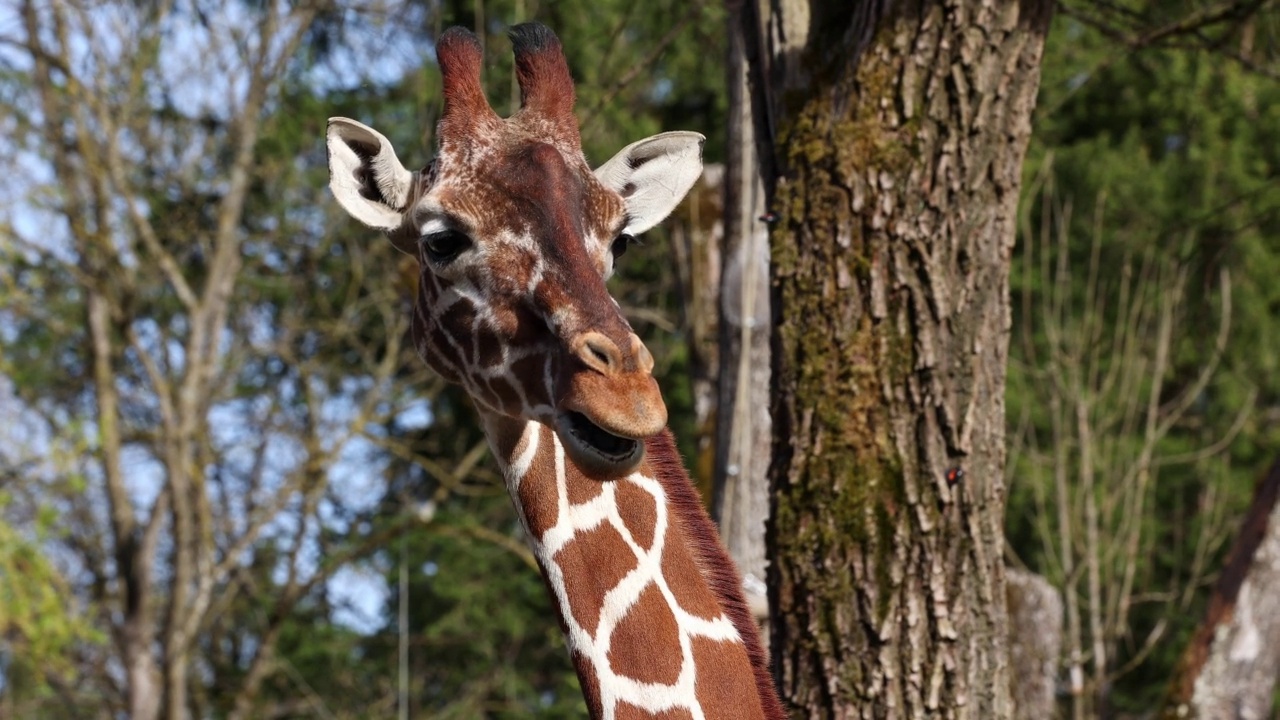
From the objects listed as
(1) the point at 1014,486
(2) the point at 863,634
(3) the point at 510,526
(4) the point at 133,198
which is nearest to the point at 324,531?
(3) the point at 510,526

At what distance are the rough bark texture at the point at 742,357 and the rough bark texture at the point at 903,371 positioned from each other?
168 centimetres

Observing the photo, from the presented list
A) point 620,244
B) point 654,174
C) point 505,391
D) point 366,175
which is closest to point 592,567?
point 505,391

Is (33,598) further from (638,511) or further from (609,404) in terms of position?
(609,404)

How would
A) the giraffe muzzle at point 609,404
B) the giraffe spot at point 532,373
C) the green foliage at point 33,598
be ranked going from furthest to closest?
the green foliage at point 33,598
the giraffe spot at point 532,373
the giraffe muzzle at point 609,404

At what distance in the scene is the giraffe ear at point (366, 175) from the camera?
325cm

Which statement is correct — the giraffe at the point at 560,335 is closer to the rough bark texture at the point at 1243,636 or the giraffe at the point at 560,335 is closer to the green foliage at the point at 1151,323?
the rough bark texture at the point at 1243,636

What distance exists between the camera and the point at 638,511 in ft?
10.8

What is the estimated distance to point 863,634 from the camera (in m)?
3.63

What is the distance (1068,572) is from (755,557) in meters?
3.32

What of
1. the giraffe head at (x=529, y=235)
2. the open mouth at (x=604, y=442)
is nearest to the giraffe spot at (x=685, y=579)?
the giraffe head at (x=529, y=235)

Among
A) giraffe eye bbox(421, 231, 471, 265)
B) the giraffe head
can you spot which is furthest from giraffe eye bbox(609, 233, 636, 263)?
giraffe eye bbox(421, 231, 471, 265)

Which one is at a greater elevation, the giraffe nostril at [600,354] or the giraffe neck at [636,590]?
the giraffe nostril at [600,354]

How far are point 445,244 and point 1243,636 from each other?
5.92m

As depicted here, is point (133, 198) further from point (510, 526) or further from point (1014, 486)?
point (1014, 486)
